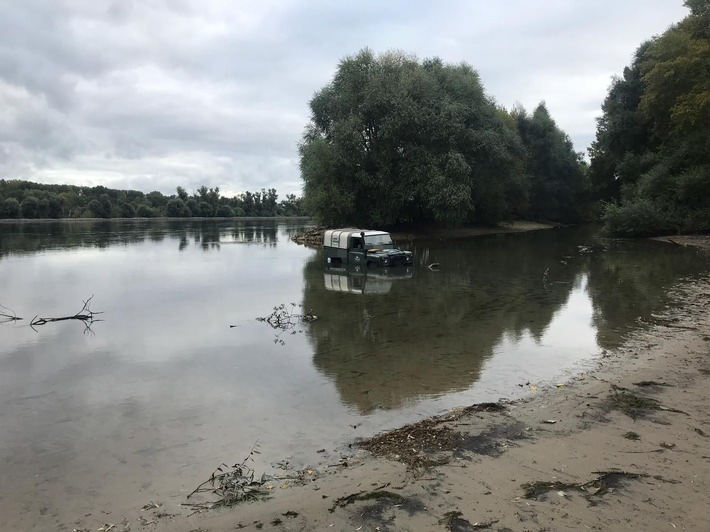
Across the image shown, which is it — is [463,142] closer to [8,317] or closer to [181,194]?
[8,317]

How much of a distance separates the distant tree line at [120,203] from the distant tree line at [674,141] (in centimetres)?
7169

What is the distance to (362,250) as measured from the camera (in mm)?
26922

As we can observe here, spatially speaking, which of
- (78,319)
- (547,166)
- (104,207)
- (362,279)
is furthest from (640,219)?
(104,207)

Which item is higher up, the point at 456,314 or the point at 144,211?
the point at 144,211

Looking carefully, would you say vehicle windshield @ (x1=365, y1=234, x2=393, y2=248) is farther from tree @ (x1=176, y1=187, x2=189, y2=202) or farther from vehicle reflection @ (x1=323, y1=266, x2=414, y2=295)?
tree @ (x1=176, y1=187, x2=189, y2=202)

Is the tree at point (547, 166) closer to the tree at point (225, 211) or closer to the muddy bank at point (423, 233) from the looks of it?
the muddy bank at point (423, 233)

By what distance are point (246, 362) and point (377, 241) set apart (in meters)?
17.6

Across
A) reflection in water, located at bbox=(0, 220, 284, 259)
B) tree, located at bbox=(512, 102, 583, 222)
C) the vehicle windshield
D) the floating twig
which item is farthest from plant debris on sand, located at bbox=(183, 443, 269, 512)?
tree, located at bbox=(512, 102, 583, 222)

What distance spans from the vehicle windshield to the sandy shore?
19886 mm

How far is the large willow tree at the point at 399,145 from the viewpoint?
145 feet

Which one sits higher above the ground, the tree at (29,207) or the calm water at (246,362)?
the tree at (29,207)

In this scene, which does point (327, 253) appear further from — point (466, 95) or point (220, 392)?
point (466, 95)

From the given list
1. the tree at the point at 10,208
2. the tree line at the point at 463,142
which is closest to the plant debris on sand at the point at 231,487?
the tree line at the point at 463,142

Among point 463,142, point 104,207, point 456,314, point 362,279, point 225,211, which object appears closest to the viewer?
point 456,314
